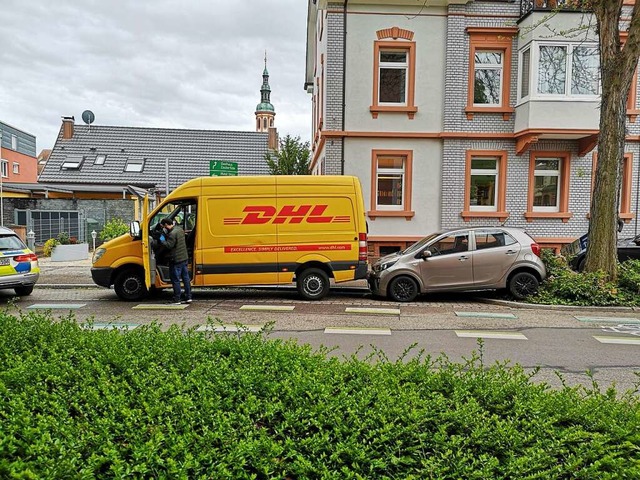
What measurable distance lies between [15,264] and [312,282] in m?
6.22

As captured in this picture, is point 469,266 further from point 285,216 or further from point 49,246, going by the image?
point 49,246

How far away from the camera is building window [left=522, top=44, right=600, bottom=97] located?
52.7 feet

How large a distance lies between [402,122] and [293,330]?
405 inches

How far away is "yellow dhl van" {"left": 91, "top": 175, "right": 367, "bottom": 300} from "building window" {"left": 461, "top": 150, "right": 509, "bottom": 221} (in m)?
6.92

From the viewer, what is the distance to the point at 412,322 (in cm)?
919

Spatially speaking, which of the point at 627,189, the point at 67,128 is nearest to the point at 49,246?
the point at 627,189

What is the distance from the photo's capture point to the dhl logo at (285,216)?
1101cm

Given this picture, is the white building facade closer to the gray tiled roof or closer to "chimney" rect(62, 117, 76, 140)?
the gray tiled roof

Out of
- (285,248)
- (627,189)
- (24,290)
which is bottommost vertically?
(24,290)

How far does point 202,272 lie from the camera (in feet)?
36.2

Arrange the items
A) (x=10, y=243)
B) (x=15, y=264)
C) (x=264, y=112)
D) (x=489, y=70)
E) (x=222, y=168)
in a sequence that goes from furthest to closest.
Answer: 1. (x=264, y=112)
2. (x=489, y=70)
3. (x=222, y=168)
4. (x=10, y=243)
5. (x=15, y=264)

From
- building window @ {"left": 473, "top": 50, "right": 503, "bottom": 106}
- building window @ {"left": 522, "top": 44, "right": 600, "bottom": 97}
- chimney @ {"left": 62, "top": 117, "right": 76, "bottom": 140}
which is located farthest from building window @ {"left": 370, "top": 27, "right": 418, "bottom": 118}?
chimney @ {"left": 62, "top": 117, "right": 76, "bottom": 140}

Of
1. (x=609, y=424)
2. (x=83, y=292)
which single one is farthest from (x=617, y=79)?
(x=83, y=292)

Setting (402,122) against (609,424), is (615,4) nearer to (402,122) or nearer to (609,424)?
(402,122)
